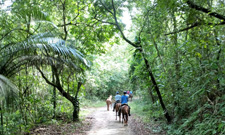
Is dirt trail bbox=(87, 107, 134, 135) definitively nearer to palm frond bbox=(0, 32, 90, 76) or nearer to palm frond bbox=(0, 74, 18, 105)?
palm frond bbox=(0, 32, 90, 76)

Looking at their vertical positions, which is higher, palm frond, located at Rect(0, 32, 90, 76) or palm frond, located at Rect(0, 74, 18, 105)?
palm frond, located at Rect(0, 32, 90, 76)

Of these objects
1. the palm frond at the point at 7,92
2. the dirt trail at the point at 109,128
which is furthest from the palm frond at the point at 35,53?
the dirt trail at the point at 109,128

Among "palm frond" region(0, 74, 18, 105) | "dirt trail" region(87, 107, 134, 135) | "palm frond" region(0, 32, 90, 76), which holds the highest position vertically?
"palm frond" region(0, 32, 90, 76)

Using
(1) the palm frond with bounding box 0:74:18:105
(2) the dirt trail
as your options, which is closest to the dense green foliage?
(1) the palm frond with bounding box 0:74:18:105

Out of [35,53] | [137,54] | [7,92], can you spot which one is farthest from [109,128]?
[7,92]

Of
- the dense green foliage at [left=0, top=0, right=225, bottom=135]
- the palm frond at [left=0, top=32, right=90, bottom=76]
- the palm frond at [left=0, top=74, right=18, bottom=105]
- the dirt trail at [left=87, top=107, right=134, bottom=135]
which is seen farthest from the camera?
the dirt trail at [left=87, top=107, right=134, bottom=135]

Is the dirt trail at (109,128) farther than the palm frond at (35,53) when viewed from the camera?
Yes

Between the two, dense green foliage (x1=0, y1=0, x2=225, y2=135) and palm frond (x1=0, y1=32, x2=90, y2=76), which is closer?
dense green foliage (x1=0, y1=0, x2=225, y2=135)

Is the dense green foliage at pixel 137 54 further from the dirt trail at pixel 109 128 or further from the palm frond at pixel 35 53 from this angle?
the dirt trail at pixel 109 128

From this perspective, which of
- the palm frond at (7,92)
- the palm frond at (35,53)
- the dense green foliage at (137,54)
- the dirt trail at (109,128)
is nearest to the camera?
the palm frond at (7,92)

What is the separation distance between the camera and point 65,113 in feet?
38.7

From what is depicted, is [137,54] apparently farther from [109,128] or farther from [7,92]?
[7,92]

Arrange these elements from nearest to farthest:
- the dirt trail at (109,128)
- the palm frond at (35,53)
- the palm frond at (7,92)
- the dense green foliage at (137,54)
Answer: the palm frond at (7,92) → the dense green foliage at (137,54) → the palm frond at (35,53) → the dirt trail at (109,128)

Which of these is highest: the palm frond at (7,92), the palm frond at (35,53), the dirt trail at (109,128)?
the palm frond at (35,53)
